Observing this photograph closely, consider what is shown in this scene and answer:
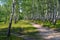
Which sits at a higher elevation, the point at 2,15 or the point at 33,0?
the point at 33,0

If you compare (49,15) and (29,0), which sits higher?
(29,0)

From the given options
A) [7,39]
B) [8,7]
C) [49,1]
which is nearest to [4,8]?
[8,7]

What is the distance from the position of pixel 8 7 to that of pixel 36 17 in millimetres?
29198

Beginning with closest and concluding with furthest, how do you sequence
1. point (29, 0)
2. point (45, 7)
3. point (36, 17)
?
1. point (45, 7)
2. point (29, 0)
3. point (36, 17)

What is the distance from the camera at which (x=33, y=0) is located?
65438 mm

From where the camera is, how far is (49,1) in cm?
5325

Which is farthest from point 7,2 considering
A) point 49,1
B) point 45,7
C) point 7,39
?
point 7,39

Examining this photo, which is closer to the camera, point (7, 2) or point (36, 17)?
point (7, 2)

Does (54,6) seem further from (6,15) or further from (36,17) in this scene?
(36,17)

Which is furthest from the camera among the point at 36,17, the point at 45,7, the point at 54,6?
the point at 36,17

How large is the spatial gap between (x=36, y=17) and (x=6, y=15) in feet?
107

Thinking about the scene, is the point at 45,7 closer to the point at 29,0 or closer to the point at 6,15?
the point at 29,0

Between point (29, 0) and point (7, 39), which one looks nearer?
point (7, 39)

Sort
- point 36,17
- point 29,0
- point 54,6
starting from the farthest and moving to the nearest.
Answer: point 36,17 → point 29,0 → point 54,6
